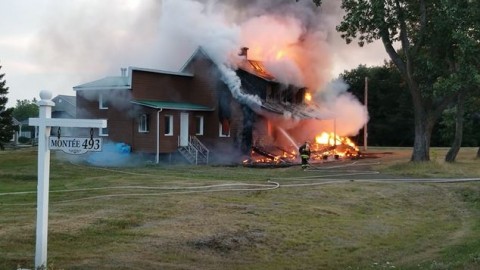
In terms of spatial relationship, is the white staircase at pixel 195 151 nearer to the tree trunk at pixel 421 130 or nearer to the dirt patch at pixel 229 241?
the tree trunk at pixel 421 130

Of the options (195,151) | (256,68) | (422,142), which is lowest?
(195,151)

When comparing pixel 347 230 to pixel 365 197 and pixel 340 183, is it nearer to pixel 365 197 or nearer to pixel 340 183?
pixel 365 197

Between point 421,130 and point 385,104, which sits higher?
point 385,104

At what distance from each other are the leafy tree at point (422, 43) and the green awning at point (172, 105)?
996 cm

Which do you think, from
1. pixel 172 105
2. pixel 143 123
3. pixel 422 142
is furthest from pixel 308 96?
pixel 422 142

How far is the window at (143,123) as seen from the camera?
111 feet

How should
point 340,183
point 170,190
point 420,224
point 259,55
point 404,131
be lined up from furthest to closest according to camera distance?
point 404,131 → point 259,55 → point 340,183 → point 170,190 → point 420,224

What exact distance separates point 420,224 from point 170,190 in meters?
7.00

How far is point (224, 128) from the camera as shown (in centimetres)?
3631

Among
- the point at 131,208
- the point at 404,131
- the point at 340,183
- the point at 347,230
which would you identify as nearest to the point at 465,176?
the point at 340,183

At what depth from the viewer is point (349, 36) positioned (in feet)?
95.0

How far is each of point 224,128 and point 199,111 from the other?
75.4 inches

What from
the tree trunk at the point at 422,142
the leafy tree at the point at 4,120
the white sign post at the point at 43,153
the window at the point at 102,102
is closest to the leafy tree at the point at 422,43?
the tree trunk at the point at 422,142

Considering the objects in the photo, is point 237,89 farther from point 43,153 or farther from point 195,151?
point 43,153
